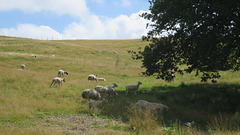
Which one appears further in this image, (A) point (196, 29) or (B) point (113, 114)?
(A) point (196, 29)

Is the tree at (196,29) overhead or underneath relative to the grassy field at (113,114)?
overhead

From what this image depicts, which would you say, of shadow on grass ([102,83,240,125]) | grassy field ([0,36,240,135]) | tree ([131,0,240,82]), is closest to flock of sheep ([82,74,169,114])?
grassy field ([0,36,240,135])

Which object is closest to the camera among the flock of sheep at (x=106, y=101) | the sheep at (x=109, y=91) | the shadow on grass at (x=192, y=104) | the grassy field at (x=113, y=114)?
the grassy field at (x=113, y=114)

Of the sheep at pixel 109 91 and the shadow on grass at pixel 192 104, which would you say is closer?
the shadow on grass at pixel 192 104

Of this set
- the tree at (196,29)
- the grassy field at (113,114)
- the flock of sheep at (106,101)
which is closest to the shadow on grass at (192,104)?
the grassy field at (113,114)

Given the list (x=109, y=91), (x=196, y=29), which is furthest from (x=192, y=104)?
(x=109, y=91)

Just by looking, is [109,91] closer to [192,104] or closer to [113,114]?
[113,114]

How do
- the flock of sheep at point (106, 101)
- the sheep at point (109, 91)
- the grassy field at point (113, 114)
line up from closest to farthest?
1. the grassy field at point (113, 114)
2. the flock of sheep at point (106, 101)
3. the sheep at point (109, 91)

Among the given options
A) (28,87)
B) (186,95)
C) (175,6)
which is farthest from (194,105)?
(28,87)

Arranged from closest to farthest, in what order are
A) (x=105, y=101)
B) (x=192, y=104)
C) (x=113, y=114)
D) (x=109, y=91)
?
(x=113, y=114)
(x=105, y=101)
(x=192, y=104)
(x=109, y=91)

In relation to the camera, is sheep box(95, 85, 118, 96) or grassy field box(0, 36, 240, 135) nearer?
grassy field box(0, 36, 240, 135)

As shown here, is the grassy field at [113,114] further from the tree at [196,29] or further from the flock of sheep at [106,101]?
the tree at [196,29]

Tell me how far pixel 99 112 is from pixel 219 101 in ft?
30.5

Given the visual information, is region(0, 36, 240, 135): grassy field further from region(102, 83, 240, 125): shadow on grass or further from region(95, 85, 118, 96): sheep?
region(95, 85, 118, 96): sheep
